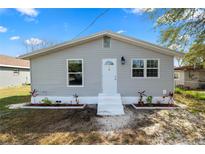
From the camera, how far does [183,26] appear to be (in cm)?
1059

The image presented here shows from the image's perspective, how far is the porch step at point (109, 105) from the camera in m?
7.42

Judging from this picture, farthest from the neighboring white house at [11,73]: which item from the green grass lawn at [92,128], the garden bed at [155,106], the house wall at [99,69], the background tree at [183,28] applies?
the background tree at [183,28]

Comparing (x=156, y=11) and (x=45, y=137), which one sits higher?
(x=156, y=11)

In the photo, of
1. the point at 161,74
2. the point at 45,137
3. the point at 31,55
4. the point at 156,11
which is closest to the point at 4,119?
the point at 45,137

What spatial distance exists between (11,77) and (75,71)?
48.5 feet

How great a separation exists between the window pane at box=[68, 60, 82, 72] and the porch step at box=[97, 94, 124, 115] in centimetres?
192

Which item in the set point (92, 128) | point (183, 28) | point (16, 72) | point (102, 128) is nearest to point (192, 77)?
point (183, 28)

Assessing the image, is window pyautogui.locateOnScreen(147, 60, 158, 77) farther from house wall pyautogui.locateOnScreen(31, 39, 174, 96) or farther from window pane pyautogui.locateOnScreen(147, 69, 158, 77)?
house wall pyautogui.locateOnScreen(31, 39, 174, 96)

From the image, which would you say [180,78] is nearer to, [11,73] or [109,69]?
[109,69]

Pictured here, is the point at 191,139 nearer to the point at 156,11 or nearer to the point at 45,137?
the point at 45,137

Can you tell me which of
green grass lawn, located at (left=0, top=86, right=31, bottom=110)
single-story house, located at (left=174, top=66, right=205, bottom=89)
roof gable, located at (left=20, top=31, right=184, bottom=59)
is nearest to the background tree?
roof gable, located at (left=20, top=31, right=184, bottom=59)

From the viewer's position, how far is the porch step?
7418mm

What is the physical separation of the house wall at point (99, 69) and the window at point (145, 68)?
0.23 m
